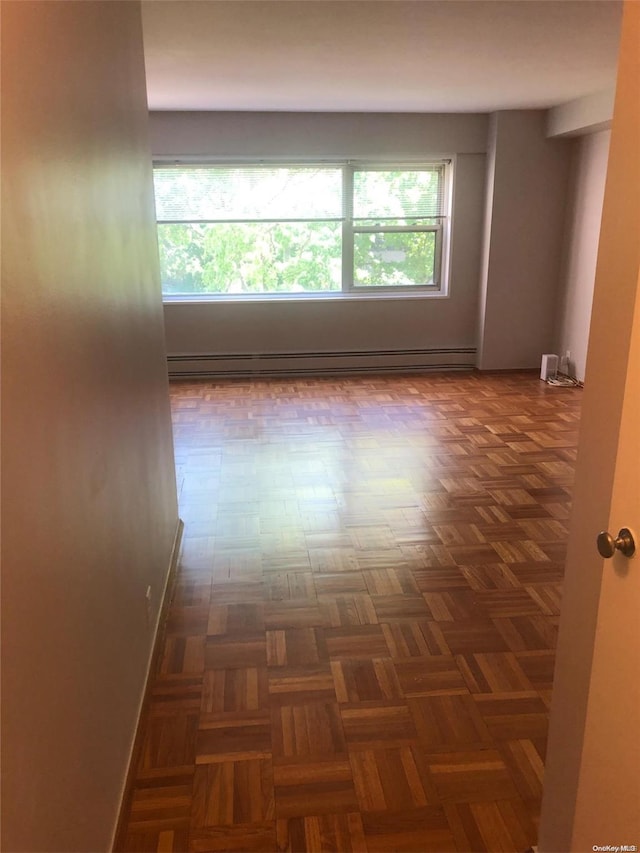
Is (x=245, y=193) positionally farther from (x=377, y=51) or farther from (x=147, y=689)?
(x=147, y=689)

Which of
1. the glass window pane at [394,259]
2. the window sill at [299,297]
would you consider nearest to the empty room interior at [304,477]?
the window sill at [299,297]

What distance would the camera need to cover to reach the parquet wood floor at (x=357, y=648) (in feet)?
5.53

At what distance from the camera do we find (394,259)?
650 cm

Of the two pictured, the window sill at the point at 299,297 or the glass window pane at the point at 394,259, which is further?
the glass window pane at the point at 394,259

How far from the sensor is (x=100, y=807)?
1.44 metres

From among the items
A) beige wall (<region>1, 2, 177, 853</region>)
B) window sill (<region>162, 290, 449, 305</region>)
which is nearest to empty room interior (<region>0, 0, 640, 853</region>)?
beige wall (<region>1, 2, 177, 853</region>)

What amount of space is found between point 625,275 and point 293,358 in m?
5.43

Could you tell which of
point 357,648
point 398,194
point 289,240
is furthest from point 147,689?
point 398,194

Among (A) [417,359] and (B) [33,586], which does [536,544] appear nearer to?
(B) [33,586]

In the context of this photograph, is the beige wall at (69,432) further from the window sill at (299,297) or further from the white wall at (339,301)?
the window sill at (299,297)

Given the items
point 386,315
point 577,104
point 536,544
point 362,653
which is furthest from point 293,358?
point 362,653

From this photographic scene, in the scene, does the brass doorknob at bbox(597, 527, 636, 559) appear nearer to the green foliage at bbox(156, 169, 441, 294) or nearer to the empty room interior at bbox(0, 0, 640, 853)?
the empty room interior at bbox(0, 0, 640, 853)

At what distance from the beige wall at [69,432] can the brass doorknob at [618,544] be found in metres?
0.92

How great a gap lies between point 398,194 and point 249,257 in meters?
1.52
